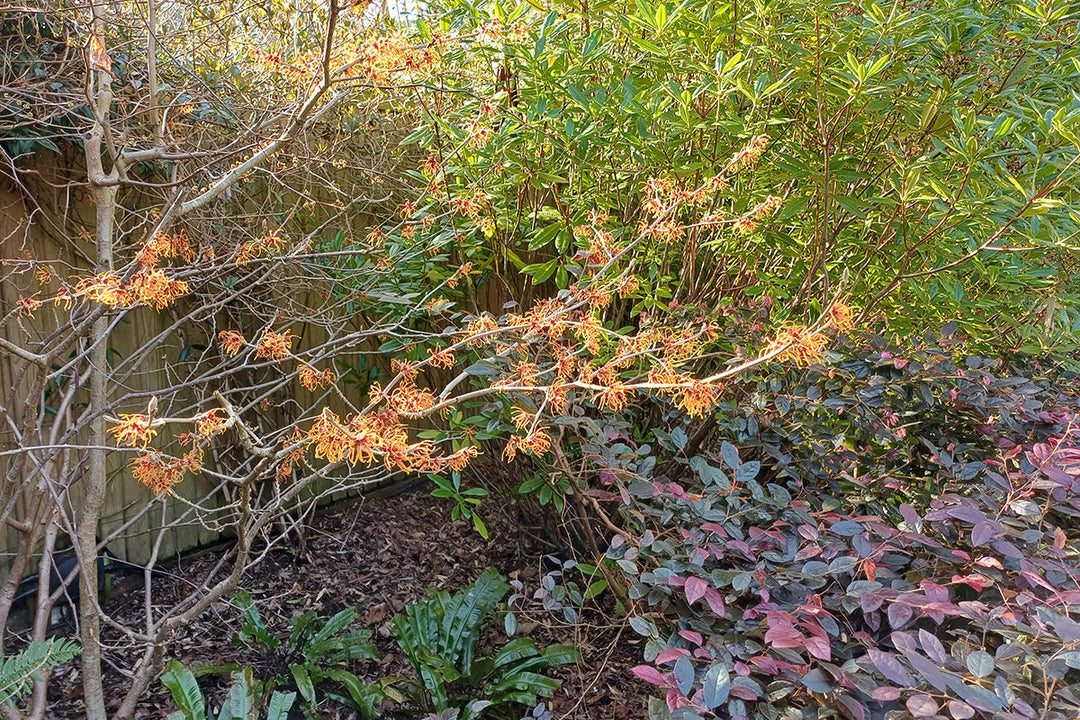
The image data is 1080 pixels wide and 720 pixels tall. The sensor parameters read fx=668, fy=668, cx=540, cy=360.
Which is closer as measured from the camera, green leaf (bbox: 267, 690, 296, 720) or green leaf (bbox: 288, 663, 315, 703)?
green leaf (bbox: 267, 690, 296, 720)

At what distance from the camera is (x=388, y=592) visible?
10.4 ft

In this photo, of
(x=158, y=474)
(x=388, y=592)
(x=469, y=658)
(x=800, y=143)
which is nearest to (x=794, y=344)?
(x=800, y=143)

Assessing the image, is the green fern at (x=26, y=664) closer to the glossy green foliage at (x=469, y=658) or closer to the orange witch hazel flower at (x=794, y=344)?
the glossy green foliage at (x=469, y=658)

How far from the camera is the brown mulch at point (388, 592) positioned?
2.45m

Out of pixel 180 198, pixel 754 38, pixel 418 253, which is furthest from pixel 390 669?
pixel 754 38

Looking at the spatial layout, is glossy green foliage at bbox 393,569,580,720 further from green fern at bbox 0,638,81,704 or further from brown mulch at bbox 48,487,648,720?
green fern at bbox 0,638,81,704

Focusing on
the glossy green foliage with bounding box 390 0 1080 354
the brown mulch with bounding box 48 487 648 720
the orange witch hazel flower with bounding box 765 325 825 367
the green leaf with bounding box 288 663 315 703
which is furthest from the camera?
the brown mulch with bounding box 48 487 648 720

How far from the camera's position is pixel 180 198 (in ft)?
5.24

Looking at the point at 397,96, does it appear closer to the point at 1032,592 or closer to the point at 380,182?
the point at 380,182

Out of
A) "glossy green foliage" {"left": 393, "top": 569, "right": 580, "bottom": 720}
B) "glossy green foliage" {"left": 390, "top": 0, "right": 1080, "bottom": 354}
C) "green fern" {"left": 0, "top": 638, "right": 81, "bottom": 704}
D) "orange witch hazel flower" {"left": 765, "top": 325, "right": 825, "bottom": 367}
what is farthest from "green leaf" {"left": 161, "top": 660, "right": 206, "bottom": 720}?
"orange witch hazel flower" {"left": 765, "top": 325, "right": 825, "bottom": 367}

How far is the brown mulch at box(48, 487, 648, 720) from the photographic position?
2.45 m

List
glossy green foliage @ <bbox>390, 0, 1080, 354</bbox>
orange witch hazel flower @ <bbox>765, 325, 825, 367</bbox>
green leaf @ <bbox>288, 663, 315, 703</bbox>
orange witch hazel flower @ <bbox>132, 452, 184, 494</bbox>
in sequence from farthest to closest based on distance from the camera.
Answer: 1. green leaf @ <bbox>288, 663, 315, 703</bbox>
2. glossy green foliage @ <bbox>390, 0, 1080, 354</bbox>
3. orange witch hazel flower @ <bbox>132, 452, 184, 494</bbox>
4. orange witch hazel flower @ <bbox>765, 325, 825, 367</bbox>

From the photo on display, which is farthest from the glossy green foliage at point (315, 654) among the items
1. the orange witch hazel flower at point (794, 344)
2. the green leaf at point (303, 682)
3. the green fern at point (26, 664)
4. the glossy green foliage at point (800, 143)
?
the orange witch hazel flower at point (794, 344)

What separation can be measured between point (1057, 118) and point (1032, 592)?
3.96 feet
